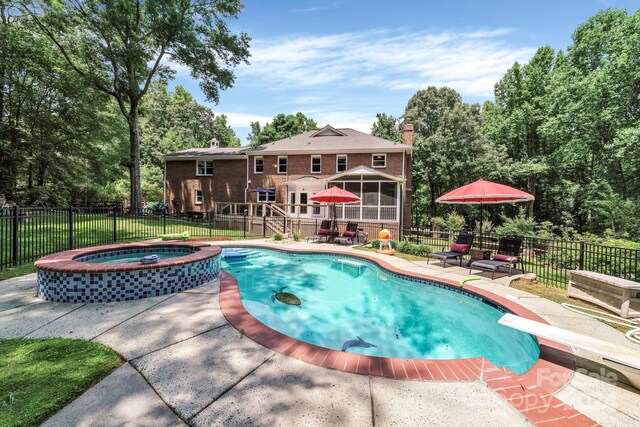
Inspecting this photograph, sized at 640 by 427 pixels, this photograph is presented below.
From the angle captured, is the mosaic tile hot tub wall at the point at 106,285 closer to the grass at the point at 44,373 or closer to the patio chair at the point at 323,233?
the grass at the point at 44,373

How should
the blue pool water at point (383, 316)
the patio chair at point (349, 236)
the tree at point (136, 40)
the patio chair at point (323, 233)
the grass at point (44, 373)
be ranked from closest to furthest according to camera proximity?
1. the grass at point (44, 373)
2. the blue pool water at point (383, 316)
3. the patio chair at point (349, 236)
4. the patio chair at point (323, 233)
5. the tree at point (136, 40)

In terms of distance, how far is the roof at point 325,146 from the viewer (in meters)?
22.0

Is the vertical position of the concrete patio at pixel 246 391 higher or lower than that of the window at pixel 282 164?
lower

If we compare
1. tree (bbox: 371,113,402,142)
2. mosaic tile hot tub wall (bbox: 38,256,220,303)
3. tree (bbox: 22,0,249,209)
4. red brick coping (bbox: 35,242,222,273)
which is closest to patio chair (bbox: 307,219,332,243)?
red brick coping (bbox: 35,242,222,273)

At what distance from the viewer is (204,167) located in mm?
25594

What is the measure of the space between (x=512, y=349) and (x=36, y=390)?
6.29m

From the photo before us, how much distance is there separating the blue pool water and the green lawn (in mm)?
5928

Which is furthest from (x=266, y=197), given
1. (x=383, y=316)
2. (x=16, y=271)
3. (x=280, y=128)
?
(x=280, y=128)

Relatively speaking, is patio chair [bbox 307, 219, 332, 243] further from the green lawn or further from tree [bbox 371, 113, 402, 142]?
tree [bbox 371, 113, 402, 142]

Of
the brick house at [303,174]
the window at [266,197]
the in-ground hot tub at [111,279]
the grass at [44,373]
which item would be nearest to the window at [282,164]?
the brick house at [303,174]

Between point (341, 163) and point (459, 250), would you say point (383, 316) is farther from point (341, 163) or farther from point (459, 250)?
point (341, 163)

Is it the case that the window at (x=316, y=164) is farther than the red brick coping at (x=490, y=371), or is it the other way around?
the window at (x=316, y=164)

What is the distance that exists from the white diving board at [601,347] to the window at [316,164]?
20.3m

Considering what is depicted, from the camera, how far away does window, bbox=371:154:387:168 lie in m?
22.0
